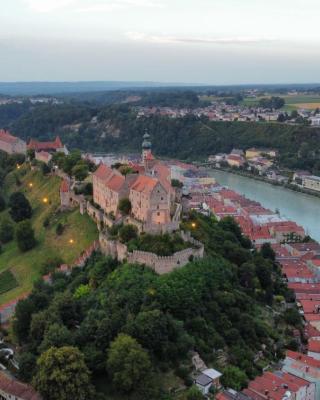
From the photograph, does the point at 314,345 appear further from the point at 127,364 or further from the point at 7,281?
the point at 7,281

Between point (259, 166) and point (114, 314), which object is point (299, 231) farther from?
point (259, 166)

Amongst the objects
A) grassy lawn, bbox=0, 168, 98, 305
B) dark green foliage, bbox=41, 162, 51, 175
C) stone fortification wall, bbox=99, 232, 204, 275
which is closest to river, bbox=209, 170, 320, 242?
grassy lawn, bbox=0, 168, 98, 305

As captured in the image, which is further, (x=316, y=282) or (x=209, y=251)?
(x=316, y=282)

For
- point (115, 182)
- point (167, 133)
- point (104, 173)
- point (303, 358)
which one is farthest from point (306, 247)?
point (167, 133)

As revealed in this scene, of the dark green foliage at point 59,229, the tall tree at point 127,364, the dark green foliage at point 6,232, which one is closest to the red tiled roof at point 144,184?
the dark green foliage at point 59,229

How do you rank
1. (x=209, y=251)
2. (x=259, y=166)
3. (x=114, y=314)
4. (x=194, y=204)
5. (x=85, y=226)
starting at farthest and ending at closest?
(x=259, y=166) → (x=194, y=204) → (x=85, y=226) → (x=209, y=251) → (x=114, y=314)

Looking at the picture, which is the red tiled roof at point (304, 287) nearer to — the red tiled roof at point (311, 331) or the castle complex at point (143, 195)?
the red tiled roof at point (311, 331)

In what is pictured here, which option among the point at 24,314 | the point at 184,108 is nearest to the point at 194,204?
the point at 24,314

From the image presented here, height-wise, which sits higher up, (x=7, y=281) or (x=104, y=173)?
(x=104, y=173)
